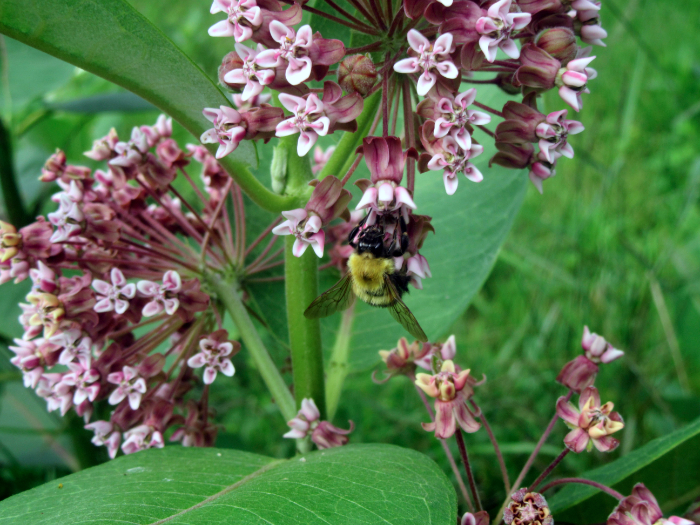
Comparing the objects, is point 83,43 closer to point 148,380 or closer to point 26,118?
point 148,380

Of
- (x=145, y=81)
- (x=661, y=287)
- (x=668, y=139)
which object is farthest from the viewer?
(x=668, y=139)

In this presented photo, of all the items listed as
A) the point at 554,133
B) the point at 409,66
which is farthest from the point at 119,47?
the point at 554,133

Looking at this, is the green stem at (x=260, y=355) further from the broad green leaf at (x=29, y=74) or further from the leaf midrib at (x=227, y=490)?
the broad green leaf at (x=29, y=74)

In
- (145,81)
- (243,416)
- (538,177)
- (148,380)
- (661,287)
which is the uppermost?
(145,81)

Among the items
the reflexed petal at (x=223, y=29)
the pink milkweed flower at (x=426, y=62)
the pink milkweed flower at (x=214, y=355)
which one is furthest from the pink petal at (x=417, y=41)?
the pink milkweed flower at (x=214, y=355)

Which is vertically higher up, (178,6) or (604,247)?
(178,6)

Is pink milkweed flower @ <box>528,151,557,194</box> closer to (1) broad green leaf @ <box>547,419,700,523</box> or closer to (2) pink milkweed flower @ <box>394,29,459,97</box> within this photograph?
(2) pink milkweed flower @ <box>394,29,459,97</box>

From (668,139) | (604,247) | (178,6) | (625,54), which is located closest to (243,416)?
(604,247)
